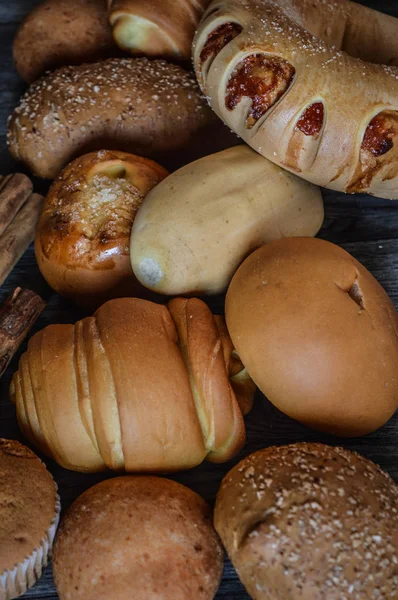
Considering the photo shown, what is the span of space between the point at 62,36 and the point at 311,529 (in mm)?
1247

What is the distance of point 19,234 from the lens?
1439 mm

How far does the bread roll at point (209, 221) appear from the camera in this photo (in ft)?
3.94

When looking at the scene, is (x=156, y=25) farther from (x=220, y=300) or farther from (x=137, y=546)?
(x=137, y=546)

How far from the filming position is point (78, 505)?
3.48 feet

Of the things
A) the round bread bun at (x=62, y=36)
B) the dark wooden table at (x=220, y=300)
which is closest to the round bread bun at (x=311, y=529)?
the dark wooden table at (x=220, y=300)

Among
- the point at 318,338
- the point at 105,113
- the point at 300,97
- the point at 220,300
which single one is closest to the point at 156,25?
the point at 105,113

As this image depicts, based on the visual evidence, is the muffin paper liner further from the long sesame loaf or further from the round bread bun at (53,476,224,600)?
the long sesame loaf

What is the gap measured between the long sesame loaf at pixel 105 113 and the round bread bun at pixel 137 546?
2.45ft

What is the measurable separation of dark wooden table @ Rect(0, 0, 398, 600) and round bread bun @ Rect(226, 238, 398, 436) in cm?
11

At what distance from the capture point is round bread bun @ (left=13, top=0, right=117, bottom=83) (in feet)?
5.22

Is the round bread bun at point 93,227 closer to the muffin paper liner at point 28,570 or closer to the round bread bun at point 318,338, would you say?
the round bread bun at point 318,338

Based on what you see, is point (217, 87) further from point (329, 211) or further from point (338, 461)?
point (338, 461)

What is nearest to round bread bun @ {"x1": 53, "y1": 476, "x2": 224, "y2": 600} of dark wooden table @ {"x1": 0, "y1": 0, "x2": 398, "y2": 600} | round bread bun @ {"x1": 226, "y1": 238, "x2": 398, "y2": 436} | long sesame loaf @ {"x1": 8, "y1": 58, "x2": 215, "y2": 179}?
dark wooden table @ {"x1": 0, "y1": 0, "x2": 398, "y2": 600}

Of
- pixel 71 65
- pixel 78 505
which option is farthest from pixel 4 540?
pixel 71 65
